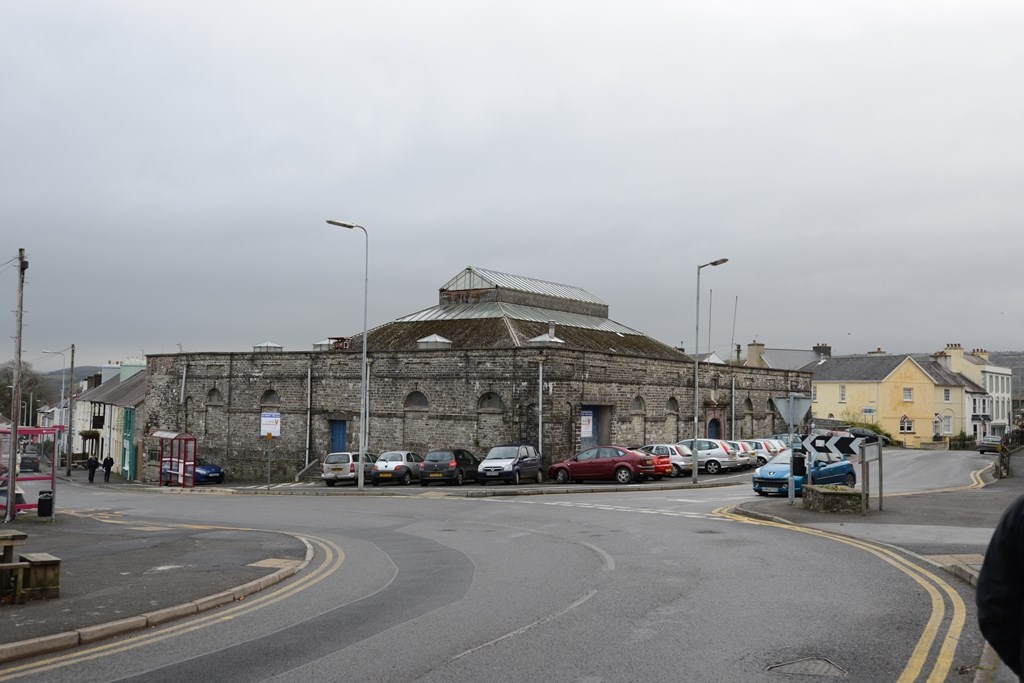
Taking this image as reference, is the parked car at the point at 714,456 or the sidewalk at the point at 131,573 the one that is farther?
the parked car at the point at 714,456

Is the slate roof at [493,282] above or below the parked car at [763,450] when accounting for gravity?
above

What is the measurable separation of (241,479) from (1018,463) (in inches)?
1523

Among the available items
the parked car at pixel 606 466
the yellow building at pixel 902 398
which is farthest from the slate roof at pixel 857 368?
the parked car at pixel 606 466

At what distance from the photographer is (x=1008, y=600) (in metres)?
3.79

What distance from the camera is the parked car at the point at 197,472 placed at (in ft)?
141

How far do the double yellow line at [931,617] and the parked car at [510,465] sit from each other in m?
19.5

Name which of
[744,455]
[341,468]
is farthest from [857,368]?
[341,468]

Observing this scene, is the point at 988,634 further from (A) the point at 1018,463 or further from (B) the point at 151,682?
(A) the point at 1018,463

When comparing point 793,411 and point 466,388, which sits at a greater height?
point 466,388

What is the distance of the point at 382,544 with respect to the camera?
53.2 feet

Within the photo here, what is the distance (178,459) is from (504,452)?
18753mm

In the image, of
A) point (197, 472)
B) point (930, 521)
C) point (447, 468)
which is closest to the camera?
point (930, 521)

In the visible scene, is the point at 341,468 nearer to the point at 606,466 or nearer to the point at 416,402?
the point at 416,402

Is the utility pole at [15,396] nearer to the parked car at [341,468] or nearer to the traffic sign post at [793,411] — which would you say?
the parked car at [341,468]
